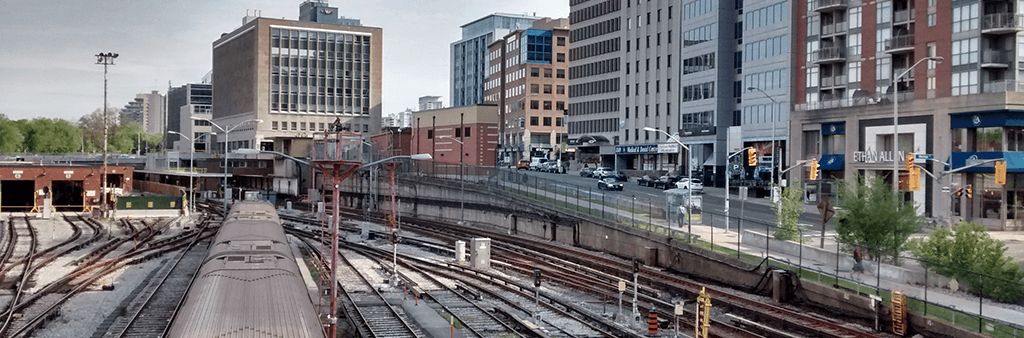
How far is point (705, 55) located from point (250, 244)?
257ft

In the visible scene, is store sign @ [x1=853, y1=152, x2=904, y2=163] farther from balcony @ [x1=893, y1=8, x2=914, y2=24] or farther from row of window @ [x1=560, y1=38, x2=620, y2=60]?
row of window @ [x1=560, y1=38, x2=620, y2=60]

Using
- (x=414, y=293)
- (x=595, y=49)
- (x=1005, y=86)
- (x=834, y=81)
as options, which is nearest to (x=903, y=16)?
(x=834, y=81)

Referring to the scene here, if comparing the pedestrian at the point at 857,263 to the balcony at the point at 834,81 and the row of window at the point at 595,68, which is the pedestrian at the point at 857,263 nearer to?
the balcony at the point at 834,81

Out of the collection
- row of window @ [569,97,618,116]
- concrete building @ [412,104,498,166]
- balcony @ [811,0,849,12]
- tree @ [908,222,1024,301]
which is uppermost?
balcony @ [811,0,849,12]

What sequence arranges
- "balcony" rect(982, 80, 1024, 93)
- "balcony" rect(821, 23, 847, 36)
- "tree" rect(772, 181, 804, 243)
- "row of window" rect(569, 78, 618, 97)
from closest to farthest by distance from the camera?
"tree" rect(772, 181, 804, 243)
"balcony" rect(982, 80, 1024, 93)
"balcony" rect(821, 23, 847, 36)
"row of window" rect(569, 78, 618, 97)

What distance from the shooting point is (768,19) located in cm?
7981

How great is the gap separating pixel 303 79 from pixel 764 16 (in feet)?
304

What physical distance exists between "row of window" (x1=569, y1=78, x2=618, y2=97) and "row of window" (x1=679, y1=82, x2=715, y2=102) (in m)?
17.9

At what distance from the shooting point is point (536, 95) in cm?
14838

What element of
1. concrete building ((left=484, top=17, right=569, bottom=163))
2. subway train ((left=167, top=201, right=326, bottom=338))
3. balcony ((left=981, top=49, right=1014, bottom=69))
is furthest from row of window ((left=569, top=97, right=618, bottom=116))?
subway train ((left=167, top=201, right=326, bottom=338))

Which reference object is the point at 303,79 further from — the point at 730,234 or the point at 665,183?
the point at 730,234

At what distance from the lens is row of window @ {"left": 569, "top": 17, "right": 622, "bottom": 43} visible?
4589 inches

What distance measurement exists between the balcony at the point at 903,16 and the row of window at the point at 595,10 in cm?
5364

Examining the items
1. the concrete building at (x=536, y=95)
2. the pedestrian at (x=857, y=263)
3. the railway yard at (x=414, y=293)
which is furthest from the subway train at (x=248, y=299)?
the concrete building at (x=536, y=95)
